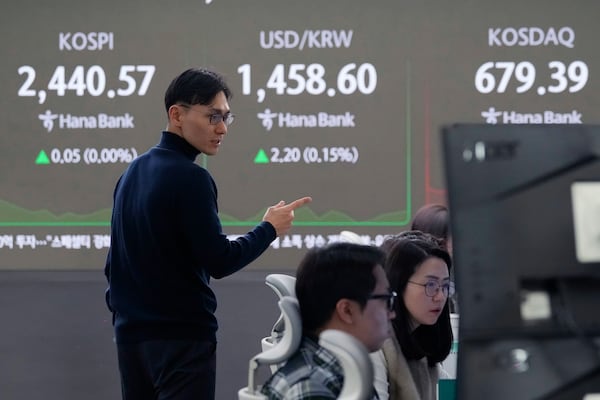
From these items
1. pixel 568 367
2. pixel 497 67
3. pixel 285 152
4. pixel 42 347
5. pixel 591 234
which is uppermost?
pixel 497 67

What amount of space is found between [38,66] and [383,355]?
9.30 feet

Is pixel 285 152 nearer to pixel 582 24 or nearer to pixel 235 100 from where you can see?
pixel 235 100

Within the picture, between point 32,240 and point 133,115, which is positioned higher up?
point 133,115

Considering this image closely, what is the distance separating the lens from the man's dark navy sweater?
8.61 ft

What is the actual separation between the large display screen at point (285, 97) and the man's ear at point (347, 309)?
8.99 ft

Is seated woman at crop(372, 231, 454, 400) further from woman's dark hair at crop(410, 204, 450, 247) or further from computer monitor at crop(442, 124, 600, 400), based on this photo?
computer monitor at crop(442, 124, 600, 400)

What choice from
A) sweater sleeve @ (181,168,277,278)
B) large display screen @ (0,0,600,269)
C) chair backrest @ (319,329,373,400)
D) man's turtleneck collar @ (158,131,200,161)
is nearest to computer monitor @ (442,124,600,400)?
chair backrest @ (319,329,373,400)

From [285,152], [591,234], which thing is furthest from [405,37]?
[591,234]

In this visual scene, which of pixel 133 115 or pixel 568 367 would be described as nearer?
pixel 568 367

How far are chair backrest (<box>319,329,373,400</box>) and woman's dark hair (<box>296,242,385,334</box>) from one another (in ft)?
1.01

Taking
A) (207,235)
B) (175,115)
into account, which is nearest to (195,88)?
(175,115)

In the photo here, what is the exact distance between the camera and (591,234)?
3.67 feet

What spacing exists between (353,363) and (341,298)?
33 centimetres

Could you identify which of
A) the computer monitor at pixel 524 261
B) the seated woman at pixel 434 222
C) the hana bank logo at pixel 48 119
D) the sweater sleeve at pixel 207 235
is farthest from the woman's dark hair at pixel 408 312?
the hana bank logo at pixel 48 119
